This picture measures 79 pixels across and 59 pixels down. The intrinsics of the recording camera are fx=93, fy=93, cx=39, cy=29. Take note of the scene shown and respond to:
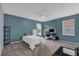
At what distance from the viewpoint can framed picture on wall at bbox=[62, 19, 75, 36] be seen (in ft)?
6.55

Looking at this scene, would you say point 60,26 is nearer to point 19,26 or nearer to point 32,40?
point 32,40

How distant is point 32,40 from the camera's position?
2139 mm

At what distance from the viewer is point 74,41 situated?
6.55 ft

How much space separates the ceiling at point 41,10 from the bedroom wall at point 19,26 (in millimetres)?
94

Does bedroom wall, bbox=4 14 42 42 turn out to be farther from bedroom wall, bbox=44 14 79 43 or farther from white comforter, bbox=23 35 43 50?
bedroom wall, bbox=44 14 79 43

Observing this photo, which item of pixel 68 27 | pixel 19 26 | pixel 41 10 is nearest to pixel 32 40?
pixel 19 26

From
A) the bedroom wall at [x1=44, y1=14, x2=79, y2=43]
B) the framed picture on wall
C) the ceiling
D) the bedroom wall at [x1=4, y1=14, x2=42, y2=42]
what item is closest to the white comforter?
the bedroom wall at [x1=4, y1=14, x2=42, y2=42]

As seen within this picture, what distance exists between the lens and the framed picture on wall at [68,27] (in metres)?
2.00

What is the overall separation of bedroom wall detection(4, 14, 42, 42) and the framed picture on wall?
68 centimetres

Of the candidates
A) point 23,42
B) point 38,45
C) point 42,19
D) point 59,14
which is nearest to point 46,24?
point 42,19

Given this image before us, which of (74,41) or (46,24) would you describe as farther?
(46,24)

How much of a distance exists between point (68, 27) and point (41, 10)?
2.35 ft

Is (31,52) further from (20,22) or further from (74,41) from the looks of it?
(74,41)

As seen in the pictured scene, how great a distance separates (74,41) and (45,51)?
67 centimetres
